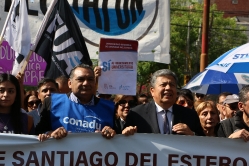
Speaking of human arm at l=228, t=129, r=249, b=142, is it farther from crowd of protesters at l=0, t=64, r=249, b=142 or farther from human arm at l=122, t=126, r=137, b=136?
human arm at l=122, t=126, r=137, b=136

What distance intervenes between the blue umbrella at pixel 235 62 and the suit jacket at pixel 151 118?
211 cm

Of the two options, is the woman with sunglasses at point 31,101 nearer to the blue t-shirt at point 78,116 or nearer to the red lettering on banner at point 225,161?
the blue t-shirt at point 78,116

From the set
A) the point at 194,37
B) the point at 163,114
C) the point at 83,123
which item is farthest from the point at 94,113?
the point at 194,37

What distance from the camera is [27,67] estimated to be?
9.84 metres

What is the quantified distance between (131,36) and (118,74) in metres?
2.81

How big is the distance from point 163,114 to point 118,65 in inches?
49.1

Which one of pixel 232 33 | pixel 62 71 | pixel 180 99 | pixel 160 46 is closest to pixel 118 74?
pixel 62 71

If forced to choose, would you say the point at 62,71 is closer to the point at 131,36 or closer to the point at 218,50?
the point at 131,36

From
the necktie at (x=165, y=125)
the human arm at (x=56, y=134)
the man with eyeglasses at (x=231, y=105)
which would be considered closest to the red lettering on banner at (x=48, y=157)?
the human arm at (x=56, y=134)

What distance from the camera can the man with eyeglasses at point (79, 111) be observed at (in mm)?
5758

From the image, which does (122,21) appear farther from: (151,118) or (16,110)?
(16,110)

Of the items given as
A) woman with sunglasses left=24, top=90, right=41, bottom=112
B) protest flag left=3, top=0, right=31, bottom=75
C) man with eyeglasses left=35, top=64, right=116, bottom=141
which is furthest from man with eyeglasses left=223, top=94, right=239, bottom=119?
man with eyeglasses left=35, top=64, right=116, bottom=141

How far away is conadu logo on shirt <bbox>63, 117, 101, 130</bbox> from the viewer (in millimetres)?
5750

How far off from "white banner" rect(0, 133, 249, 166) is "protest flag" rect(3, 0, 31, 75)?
1.97m
